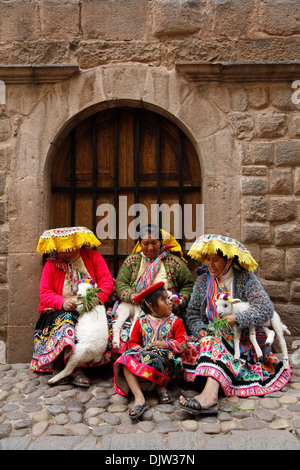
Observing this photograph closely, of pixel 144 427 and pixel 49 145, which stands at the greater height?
pixel 49 145

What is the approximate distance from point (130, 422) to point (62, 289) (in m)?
1.41

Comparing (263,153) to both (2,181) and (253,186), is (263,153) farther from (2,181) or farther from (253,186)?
(2,181)

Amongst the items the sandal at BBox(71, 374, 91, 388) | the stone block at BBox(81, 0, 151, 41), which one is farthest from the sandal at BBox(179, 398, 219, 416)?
the stone block at BBox(81, 0, 151, 41)

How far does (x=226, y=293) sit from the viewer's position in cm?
302

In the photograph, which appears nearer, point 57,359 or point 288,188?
point 57,359

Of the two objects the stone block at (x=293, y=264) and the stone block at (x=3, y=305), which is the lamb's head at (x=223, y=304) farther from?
the stone block at (x=3, y=305)

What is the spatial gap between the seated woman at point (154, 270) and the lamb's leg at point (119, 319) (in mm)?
57

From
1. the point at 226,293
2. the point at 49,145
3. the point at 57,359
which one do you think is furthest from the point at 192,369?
the point at 49,145

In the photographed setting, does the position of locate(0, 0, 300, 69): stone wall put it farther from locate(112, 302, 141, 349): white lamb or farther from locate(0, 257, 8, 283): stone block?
locate(112, 302, 141, 349): white lamb

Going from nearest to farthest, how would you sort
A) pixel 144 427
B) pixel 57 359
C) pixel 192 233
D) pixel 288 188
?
pixel 144 427 < pixel 57 359 < pixel 288 188 < pixel 192 233

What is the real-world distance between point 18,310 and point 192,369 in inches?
71.0

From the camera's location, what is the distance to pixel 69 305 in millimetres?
3291

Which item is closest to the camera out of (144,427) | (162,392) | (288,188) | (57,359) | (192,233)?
(144,427)

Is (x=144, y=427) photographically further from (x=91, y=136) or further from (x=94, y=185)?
(x=91, y=136)
